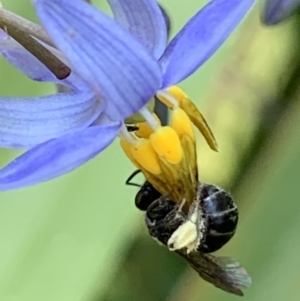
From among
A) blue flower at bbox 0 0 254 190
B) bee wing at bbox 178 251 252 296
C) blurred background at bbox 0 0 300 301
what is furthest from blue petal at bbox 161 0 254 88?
blurred background at bbox 0 0 300 301

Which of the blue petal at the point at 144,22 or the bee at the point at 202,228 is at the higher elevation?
the blue petal at the point at 144,22

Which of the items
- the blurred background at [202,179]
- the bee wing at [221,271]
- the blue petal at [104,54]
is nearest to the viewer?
the blue petal at [104,54]

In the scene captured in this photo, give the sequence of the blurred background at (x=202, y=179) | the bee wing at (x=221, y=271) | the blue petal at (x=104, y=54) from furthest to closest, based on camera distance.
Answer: the blurred background at (x=202, y=179) < the bee wing at (x=221, y=271) < the blue petal at (x=104, y=54)

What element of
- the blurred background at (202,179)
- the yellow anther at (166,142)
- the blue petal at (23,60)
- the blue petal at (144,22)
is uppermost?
the blue petal at (144,22)

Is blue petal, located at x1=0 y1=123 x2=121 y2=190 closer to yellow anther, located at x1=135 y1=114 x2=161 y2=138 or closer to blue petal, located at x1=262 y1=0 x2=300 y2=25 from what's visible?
yellow anther, located at x1=135 y1=114 x2=161 y2=138

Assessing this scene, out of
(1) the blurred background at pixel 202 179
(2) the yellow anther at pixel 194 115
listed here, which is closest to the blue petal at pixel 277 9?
(2) the yellow anther at pixel 194 115

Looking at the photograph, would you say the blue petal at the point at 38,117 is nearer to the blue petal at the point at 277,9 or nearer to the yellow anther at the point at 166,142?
the yellow anther at the point at 166,142

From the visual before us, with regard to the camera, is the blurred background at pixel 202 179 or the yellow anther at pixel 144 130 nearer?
the yellow anther at pixel 144 130
